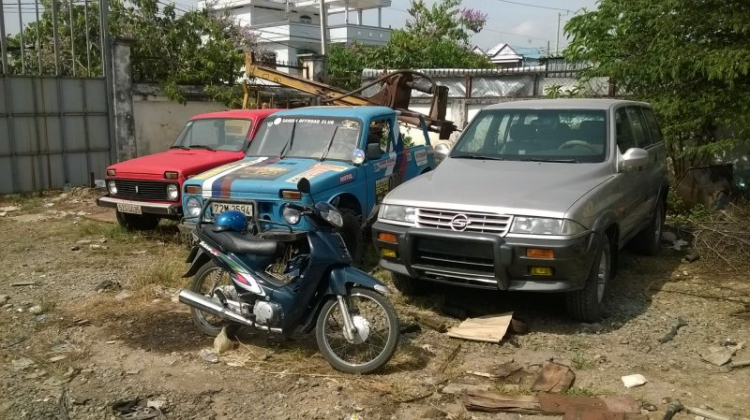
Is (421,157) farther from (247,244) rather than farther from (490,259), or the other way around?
(247,244)

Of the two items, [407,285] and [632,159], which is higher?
[632,159]

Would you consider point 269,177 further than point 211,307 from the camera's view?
Yes

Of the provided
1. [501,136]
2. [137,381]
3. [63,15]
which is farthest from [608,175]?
[63,15]

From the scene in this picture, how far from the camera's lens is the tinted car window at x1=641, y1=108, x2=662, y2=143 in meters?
7.47

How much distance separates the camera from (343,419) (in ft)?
12.8

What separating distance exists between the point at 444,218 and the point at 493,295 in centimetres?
130

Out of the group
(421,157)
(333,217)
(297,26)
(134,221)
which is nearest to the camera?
(333,217)

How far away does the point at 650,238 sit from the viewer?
24.7ft

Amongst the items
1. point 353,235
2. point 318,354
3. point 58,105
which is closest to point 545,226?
point 318,354

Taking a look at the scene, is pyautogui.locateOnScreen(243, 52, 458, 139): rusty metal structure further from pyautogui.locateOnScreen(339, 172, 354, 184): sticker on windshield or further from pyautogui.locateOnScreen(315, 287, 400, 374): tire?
pyautogui.locateOnScreen(315, 287, 400, 374): tire

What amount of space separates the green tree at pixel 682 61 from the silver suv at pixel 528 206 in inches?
96.2

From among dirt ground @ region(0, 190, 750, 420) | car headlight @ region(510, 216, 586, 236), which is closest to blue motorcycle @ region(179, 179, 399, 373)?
dirt ground @ region(0, 190, 750, 420)

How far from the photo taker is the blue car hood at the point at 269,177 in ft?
21.6

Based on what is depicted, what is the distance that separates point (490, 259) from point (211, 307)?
2.06 m
